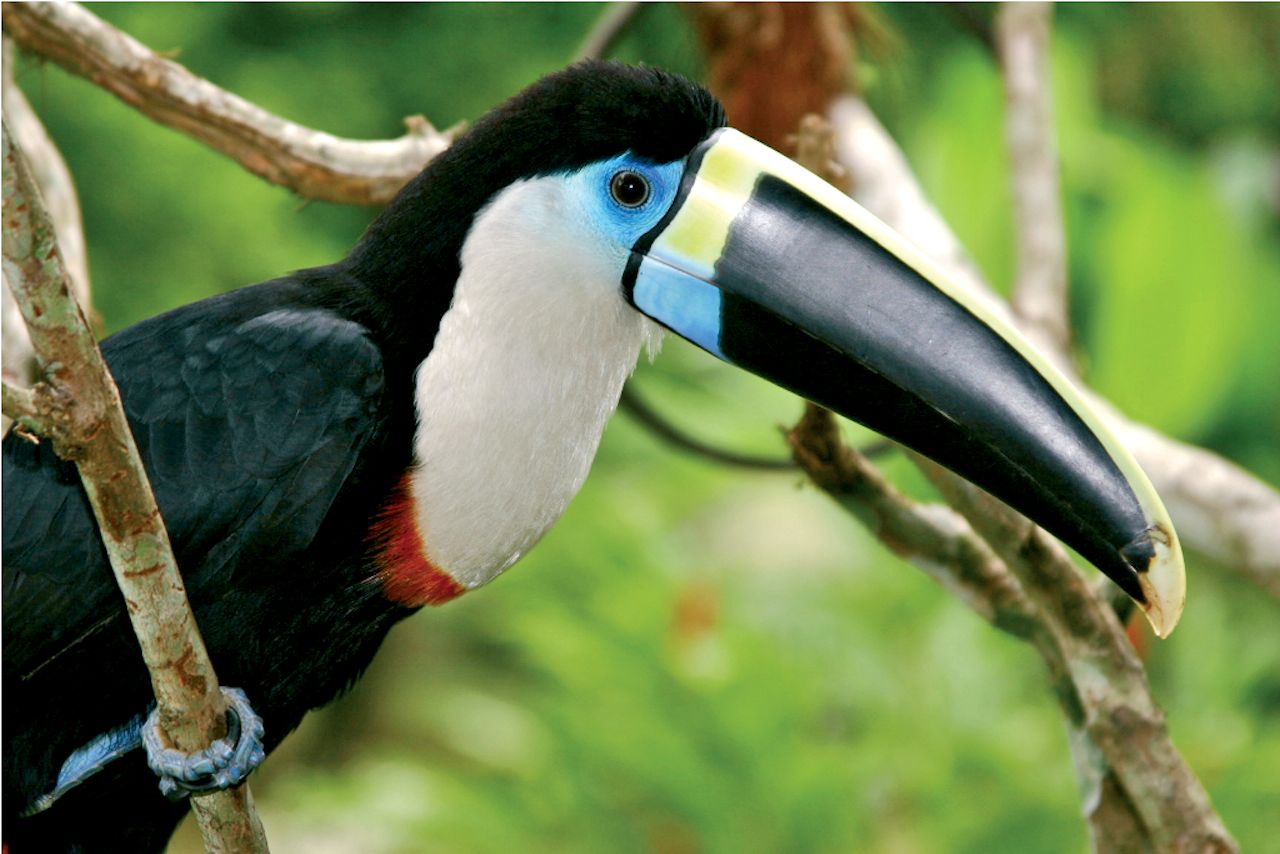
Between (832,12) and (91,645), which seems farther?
(832,12)

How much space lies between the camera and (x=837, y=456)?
5.55ft

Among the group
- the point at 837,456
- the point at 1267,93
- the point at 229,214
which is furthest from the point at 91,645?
the point at 1267,93

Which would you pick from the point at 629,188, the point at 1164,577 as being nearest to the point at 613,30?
the point at 629,188

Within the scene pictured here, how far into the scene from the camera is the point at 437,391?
1.52m

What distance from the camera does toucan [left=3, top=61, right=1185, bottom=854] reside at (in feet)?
4.82

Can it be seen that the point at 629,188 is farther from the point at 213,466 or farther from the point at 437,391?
the point at 213,466

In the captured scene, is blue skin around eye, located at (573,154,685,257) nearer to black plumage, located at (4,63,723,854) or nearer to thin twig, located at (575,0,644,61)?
black plumage, located at (4,63,723,854)

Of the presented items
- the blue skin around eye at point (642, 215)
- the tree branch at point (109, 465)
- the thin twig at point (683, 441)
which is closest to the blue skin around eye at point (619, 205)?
the blue skin around eye at point (642, 215)

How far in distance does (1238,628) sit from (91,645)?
326 cm

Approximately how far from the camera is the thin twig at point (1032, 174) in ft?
8.61

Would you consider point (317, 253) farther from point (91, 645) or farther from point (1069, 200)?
point (91, 645)

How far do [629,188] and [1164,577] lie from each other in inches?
24.9

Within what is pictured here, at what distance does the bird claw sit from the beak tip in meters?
0.83

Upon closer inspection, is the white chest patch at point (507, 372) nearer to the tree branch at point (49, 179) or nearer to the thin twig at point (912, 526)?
the thin twig at point (912, 526)
